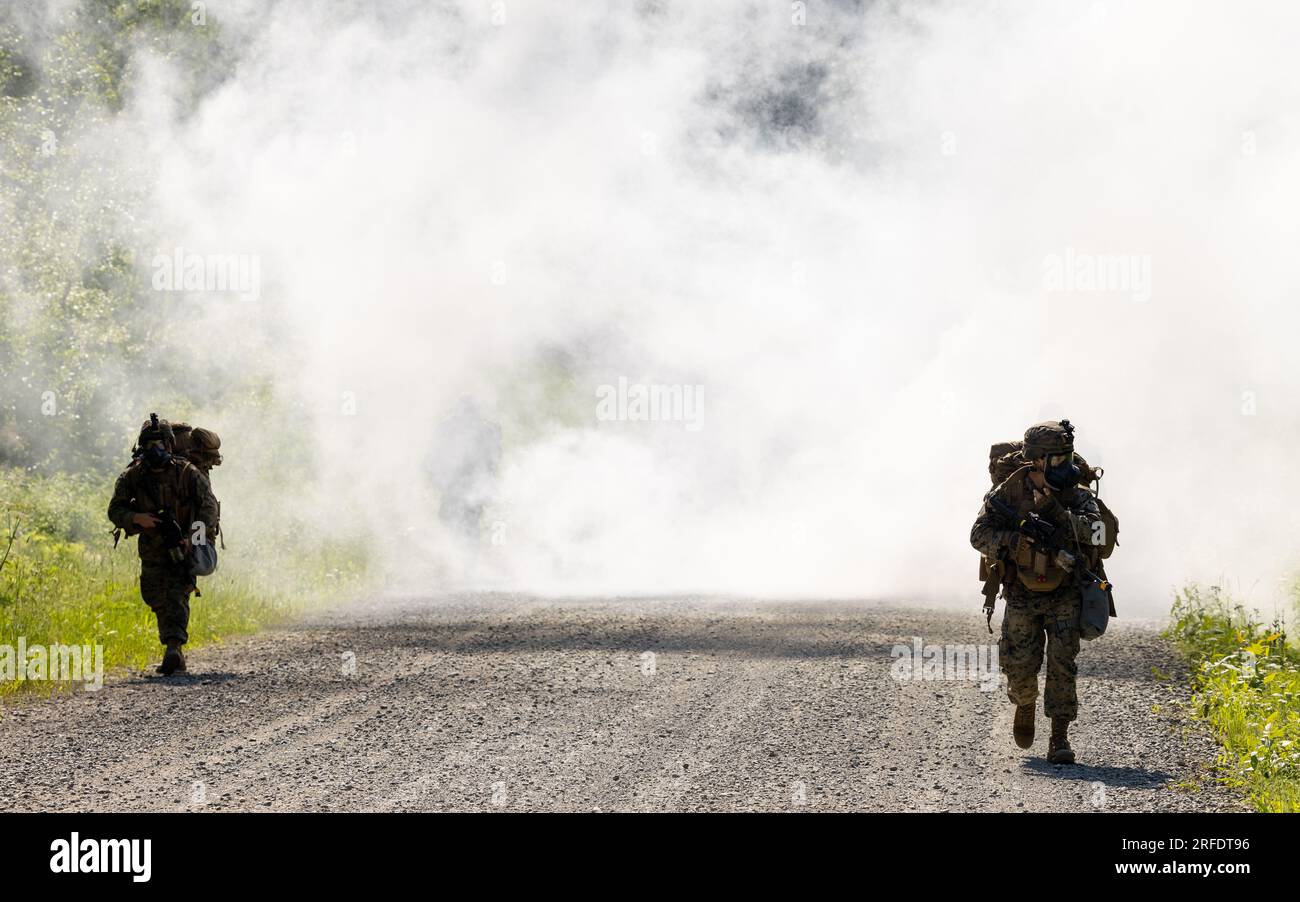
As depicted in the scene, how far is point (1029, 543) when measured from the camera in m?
8.79

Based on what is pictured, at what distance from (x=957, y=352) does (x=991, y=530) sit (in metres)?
18.4

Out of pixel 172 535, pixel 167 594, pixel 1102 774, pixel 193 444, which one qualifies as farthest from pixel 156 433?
pixel 1102 774

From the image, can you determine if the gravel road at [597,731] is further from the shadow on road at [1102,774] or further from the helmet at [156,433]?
the helmet at [156,433]

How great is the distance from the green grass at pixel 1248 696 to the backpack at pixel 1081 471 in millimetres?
1392

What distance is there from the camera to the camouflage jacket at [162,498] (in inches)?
473

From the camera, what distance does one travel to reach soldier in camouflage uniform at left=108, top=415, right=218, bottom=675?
12.0 m

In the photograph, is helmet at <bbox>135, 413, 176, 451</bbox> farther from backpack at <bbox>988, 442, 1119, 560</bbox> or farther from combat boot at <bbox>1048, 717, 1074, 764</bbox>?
combat boot at <bbox>1048, 717, 1074, 764</bbox>

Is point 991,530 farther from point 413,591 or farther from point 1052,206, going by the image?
point 1052,206

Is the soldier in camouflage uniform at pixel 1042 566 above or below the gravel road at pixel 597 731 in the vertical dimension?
above

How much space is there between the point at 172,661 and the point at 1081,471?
7492mm

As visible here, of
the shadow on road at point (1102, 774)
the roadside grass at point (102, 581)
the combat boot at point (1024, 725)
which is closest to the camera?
the shadow on road at point (1102, 774)

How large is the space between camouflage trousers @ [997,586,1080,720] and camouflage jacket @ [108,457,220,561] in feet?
21.8

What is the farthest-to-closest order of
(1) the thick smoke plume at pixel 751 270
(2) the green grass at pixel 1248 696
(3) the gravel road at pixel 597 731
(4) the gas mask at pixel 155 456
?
(1) the thick smoke plume at pixel 751 270 → (4) the gas mask at pixel 155 456 → (2) the green grass at pixel 1248 696 → (3) the gravel road at pixel 597 731

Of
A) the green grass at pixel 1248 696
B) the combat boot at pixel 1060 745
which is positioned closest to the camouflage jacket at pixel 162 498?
the combat boot at pixel 1060 745
